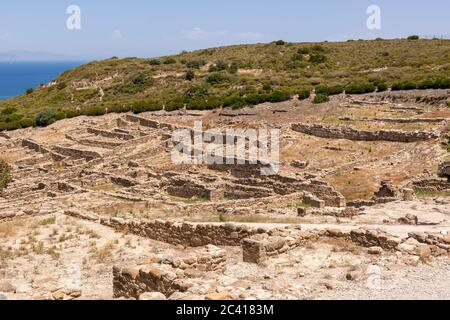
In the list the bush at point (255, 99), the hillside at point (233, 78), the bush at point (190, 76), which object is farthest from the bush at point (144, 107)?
the bush at point (190, 76)

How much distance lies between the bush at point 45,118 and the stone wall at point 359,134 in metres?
21.2

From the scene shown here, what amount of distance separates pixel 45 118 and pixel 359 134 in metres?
26.1

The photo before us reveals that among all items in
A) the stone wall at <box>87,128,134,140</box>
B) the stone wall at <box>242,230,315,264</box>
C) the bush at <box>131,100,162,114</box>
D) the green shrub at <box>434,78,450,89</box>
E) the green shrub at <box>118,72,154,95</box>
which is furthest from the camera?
the green shrub at <box>118,72,154,95</box>

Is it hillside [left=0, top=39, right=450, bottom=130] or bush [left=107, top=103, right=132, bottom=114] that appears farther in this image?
bush [left=107, top=103, right=132, bottom=114]

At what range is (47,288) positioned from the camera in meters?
9.68

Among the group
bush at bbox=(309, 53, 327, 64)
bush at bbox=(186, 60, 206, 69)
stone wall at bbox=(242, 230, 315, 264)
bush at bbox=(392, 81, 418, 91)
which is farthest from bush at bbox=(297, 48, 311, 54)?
stone wall at bbox=(242, 230, 315, 264)

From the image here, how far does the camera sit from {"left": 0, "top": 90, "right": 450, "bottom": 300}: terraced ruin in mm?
10031

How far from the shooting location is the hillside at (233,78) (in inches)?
1801

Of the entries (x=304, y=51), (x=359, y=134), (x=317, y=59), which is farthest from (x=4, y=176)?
(x=304, y=51)

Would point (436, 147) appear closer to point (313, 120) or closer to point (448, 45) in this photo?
point (313, 120)

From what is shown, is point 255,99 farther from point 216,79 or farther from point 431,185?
point 431,185

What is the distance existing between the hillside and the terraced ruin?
354 cm

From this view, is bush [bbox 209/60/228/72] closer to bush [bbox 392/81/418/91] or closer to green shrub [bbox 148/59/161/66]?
green shrub [bbox 148/59/161/66]

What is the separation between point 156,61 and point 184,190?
56.6 m
